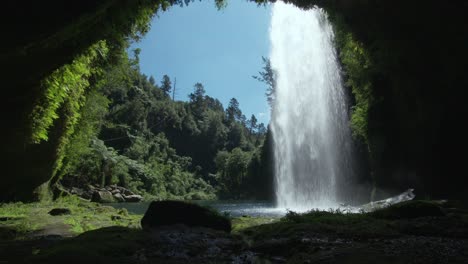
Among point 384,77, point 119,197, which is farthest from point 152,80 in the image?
point 384,77

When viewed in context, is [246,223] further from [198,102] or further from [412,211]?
[198,102]

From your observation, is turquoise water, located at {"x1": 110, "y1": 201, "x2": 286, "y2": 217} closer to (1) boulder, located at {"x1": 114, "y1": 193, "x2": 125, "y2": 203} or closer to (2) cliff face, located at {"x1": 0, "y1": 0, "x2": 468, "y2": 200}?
(2) cliff face, located at {"x1": 0, "y1": 0, "x2": 468, "y2": 200}

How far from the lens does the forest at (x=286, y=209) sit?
5320 mm

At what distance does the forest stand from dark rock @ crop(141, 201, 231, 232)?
25 mm

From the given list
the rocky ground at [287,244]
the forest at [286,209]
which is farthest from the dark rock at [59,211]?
the rocky ground at [287,244]

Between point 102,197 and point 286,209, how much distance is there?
34.5 metres

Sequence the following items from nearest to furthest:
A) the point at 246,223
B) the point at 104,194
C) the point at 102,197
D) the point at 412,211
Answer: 1. the point at 412,211
2. the point at 246,223
3. the point at 102,197
4. the point at 104,194

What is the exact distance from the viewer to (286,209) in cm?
1200

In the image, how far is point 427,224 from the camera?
6.18 meters

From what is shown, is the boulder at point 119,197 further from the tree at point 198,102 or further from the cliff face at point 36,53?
the tree at point 198,102

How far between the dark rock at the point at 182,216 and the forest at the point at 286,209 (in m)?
0.02

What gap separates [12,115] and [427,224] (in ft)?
33.2

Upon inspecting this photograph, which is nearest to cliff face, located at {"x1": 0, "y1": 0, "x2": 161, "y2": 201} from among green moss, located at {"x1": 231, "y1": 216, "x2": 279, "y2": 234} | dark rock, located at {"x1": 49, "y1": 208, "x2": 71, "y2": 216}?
dark rock, located at {"x1": 49, "y1": 208, "x2": 71, "y2": 216}

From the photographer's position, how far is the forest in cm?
532
